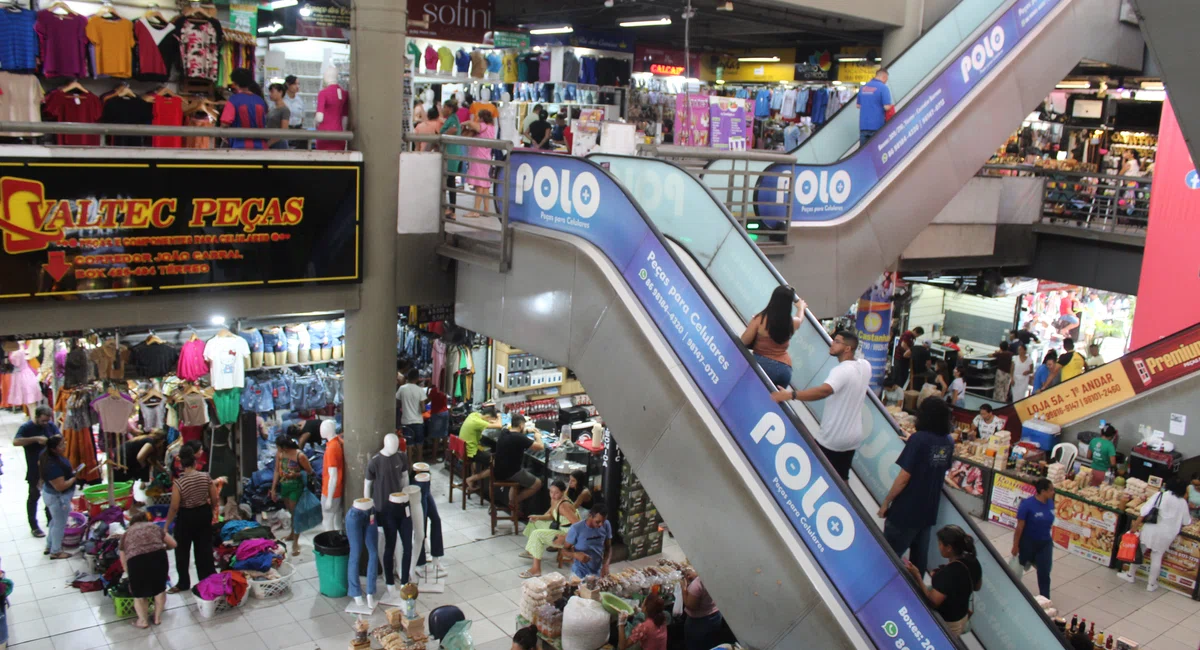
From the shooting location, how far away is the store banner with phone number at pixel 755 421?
5.39 metres

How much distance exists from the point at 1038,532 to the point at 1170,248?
20.4 ft

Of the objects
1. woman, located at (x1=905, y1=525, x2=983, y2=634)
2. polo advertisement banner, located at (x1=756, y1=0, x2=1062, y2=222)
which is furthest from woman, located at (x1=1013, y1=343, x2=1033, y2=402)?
woman, located at (x1=905, y1=525, x2=983, y2=634)

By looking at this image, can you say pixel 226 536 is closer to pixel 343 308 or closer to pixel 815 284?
pixel 343 308

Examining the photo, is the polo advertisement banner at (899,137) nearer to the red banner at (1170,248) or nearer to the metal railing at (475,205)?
the metal railing at (475,205)

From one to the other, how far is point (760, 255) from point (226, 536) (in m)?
6.44

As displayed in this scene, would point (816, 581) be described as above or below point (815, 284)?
below

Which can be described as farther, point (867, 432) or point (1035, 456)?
point (1035, 456)

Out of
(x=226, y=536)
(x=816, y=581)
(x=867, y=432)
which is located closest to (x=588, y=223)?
(x=867, y=432)

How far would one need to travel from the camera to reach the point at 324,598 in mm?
9273

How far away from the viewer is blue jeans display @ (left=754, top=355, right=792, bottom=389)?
6113mm

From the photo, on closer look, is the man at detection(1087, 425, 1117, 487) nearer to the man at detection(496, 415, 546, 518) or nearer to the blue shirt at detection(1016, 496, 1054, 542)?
the blue shirt at detection(1016, 496, 1054, 542)

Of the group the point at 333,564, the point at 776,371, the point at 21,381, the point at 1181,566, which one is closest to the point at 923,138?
the point at 1181,566

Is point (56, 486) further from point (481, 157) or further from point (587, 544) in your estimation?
point (481, 157)

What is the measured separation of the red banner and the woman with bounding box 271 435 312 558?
11582 millimetres
